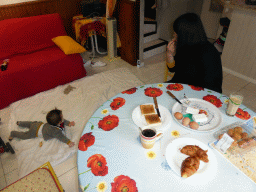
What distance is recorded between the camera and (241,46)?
2934 millimetres

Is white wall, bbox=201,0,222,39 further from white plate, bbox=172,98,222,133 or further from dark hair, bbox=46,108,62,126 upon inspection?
dark hair, bbox=46,108,62,126

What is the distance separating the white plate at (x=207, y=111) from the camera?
115cm

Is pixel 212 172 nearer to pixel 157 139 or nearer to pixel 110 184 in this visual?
pixel 157 139

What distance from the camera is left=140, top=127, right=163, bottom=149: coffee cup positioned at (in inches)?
39.1

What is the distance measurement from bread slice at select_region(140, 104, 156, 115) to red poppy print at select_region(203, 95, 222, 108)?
0.45 meters

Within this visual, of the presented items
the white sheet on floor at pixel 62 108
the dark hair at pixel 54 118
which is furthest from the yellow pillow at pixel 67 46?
the dark hair at pixel 54 118

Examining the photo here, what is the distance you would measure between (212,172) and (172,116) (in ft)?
1.43

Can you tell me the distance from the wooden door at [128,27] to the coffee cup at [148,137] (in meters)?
2.55

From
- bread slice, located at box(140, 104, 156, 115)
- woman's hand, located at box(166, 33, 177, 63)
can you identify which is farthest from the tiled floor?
woman's hand, located at box(166, 33, 177, 63)

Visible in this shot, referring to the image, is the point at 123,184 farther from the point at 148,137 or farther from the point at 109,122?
the point at 109,122

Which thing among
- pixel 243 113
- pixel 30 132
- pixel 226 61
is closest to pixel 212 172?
pixel 243 113

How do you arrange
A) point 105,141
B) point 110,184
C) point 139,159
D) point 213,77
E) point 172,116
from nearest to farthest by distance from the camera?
point 110,184, point 139,159, point 105,141, point 172,116, point 213,77

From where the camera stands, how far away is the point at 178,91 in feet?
4.92

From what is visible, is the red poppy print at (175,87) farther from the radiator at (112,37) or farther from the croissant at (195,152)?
the radiator at (112,37)
